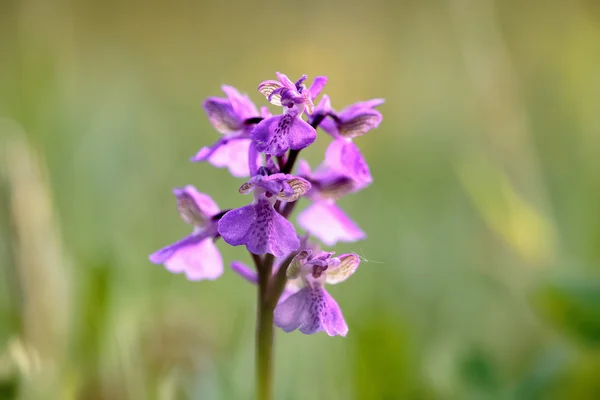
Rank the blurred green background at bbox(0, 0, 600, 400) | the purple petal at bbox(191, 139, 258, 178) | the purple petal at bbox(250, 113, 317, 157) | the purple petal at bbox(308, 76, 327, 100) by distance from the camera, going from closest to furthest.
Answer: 1. the purple petal at bbox(250, 113, 317, 157)
2. the purple petal at bbox(308, 76, 327, 100)
3. the purple petal at bbox(191, 139, 258, 178)
4. the blurred green background at bbox(0, 0, 600, 400)

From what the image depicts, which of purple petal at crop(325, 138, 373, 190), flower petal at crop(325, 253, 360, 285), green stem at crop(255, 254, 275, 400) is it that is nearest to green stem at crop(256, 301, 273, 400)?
green stem at crop(255, 254, 275, 400)

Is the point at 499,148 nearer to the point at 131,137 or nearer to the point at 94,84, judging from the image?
the point at 131,137

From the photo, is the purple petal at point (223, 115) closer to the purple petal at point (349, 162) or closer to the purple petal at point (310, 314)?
the purple petal at point (349, 162)

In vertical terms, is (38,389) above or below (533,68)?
below

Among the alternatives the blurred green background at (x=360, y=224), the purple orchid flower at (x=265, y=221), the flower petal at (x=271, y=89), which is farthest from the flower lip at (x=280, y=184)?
the blurred green background at (x=360, y=224)

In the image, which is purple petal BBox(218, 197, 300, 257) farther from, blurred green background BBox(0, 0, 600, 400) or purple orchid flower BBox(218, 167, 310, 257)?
blurred green background BBox(0, 0, 600, 400)

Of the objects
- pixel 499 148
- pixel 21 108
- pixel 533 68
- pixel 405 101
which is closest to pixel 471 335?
pixel 499 148

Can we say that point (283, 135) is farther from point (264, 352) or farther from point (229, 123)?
point (264, 352)

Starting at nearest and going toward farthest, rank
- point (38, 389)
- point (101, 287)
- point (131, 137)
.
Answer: point (38, 389) → point (101, 287) → point (131, 137)
